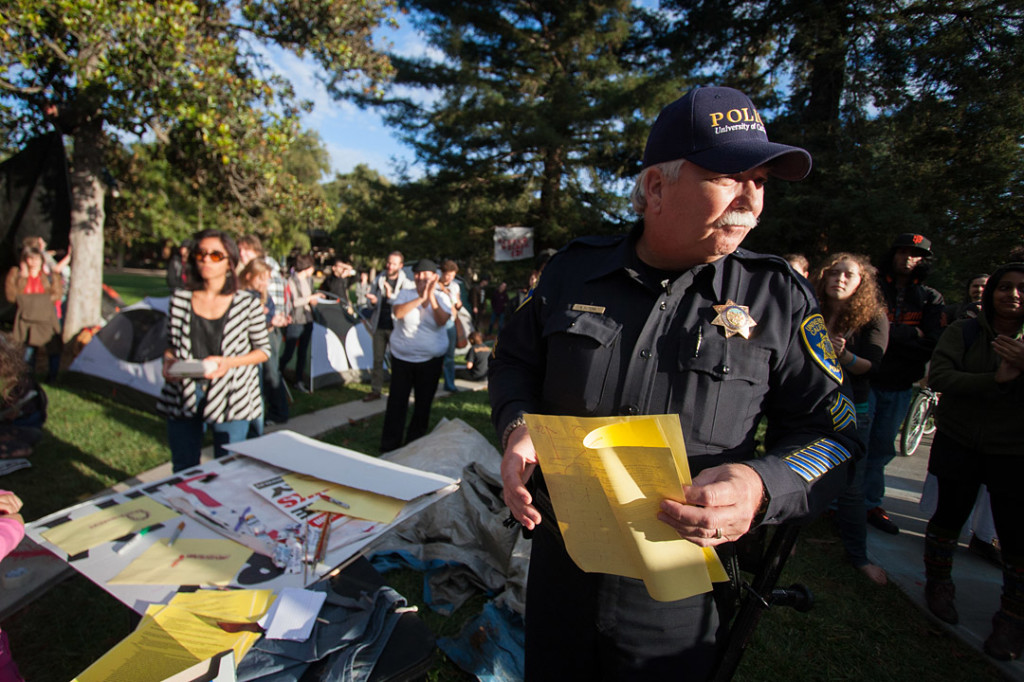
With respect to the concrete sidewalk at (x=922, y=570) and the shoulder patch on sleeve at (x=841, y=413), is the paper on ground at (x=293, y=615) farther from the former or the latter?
the concrete sidewalk at (x=922, y=570)

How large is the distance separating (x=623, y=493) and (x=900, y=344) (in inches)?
146

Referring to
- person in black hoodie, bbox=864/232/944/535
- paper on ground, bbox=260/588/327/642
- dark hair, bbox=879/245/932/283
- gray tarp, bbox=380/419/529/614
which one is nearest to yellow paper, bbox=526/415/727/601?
paper on ground, bbox=260/588/327/642

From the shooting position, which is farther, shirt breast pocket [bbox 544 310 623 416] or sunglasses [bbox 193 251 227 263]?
sunglasses [bbox 193 251 227 263]

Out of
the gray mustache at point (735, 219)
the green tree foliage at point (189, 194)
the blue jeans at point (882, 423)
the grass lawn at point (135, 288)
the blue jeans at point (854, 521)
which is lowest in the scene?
the grass lawn at point (135, 288)

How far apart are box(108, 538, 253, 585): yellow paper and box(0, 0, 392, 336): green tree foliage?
250 inches

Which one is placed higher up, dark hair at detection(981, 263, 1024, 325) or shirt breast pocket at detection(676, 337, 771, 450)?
dark hair at detection(981, 263, 1024, 325)

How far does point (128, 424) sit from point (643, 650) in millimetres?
6046

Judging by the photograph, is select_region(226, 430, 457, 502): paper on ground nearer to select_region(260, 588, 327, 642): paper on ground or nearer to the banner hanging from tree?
select_region(260, 588, 327, 642): paper on ground

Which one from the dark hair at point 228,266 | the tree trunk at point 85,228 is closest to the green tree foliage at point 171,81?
the tree trunk at point 85,228

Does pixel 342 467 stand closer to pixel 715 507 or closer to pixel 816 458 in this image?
pixel 715 507

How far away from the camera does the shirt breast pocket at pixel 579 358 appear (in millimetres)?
1276

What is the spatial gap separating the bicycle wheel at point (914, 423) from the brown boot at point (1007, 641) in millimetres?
3402

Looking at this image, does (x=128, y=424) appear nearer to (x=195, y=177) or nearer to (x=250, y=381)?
(x=250, y=381)

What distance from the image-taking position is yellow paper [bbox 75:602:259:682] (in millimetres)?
1310
